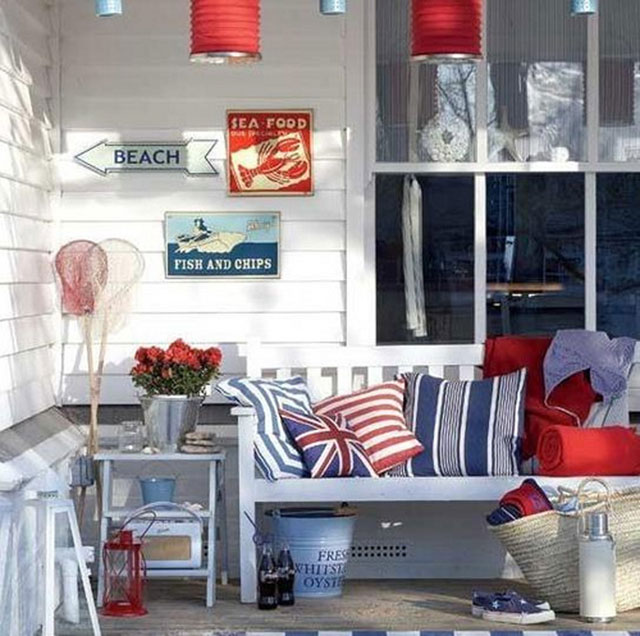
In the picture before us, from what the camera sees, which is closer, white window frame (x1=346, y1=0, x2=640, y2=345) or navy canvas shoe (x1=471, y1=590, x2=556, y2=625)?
navy canvas shoe (x1=471, y1=590, x2=556, y2=625)

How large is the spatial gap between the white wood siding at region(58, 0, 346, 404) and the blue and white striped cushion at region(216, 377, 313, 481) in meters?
0.56

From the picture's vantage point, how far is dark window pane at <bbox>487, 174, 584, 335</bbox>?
7.66m

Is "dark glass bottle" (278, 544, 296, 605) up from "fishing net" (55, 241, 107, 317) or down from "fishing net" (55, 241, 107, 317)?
down

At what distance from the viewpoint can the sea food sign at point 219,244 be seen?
7602 millimetres

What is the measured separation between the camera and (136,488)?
7.59 meters

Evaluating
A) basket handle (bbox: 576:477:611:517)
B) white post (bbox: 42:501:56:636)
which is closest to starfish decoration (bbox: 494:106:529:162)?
basket handle (bbox: 576:477:611:517)

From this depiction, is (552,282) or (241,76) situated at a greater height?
(241,76)

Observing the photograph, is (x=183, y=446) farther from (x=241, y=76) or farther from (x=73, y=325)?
(x=241, y=76)

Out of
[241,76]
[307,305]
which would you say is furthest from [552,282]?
[241,76]

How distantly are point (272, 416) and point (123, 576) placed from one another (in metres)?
0.89

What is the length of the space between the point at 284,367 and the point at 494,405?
36.5 inches

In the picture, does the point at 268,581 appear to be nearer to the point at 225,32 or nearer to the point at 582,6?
the point at 225,32

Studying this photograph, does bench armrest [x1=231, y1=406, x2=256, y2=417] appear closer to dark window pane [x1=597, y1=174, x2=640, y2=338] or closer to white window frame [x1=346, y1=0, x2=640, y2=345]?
white window frame [x1=346, y1=0, x2=640, y2=345]

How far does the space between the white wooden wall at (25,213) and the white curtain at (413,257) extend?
1559 mm
